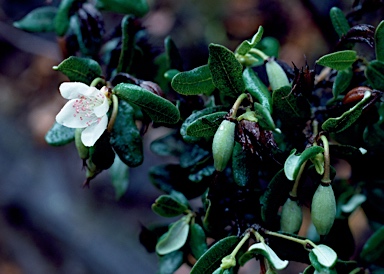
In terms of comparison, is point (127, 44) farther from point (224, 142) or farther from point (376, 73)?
point (376, 73)

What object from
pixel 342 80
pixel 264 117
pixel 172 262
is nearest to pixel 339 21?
pixel 342 80

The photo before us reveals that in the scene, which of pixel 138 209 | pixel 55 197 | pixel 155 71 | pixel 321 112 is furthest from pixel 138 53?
pixel 55 197

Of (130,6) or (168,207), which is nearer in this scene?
(168,207)

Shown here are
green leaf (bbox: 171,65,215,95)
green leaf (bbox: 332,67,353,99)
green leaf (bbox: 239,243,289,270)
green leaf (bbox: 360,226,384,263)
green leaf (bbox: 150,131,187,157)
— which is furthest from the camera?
green leaf (bbox: 150,131,187,157)

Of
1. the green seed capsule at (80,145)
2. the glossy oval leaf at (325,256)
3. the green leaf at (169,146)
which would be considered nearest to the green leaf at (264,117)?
the glossy oval leaf at (325,256)

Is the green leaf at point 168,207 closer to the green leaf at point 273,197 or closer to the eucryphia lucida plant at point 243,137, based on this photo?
the eucryphia lucida plant at point 243,137

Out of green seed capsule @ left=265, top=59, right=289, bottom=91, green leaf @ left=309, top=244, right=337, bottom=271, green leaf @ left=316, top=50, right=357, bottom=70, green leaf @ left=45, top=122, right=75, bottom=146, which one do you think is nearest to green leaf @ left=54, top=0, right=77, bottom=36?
green leaf @ left=45, top=122, right=75, bottom=146

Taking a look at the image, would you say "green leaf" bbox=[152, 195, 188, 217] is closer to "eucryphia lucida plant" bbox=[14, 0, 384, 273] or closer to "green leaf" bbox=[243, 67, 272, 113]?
"eucryphia lucida plant" bbox=[14, 0, 384, 273]
